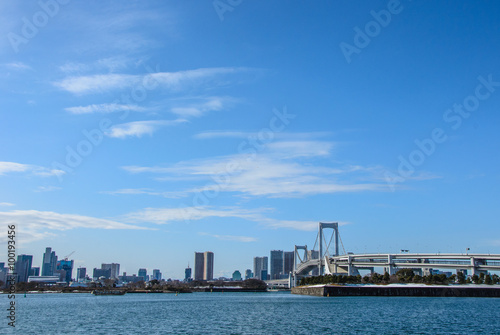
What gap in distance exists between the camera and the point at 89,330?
120 ft

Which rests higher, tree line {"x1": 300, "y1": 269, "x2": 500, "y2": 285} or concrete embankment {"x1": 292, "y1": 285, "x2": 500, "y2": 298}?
tree line {"x1": 300, "y1": 269, "x2": 500, "y2": 285}

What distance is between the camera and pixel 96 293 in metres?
143

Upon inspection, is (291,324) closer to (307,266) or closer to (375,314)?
(375,314)

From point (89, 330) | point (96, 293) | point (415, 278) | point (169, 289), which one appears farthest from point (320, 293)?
point (169, 289)

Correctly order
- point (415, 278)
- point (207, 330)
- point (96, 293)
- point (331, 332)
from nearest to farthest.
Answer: point (331, 332)
point (207, 330)
point (415, 278)
point (96, 293)

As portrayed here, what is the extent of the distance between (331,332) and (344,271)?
115349 mm

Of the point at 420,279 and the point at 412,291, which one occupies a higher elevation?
the point at 420,279

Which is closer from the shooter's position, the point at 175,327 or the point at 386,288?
the point at 175,327

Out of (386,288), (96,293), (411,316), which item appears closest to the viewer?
(411,316)

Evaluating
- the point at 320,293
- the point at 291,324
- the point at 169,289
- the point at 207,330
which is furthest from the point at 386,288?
the point at 169,289

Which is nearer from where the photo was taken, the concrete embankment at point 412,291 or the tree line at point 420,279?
the concrete embankment at point 412,291

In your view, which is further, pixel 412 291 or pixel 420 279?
pixel 420 279

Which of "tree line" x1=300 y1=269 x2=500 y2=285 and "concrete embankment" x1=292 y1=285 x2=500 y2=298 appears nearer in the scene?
"concrete embankment" x1=292 y1=285 x2=500 y2=298

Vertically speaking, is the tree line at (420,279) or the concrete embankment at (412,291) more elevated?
the tree line at (420,279)
